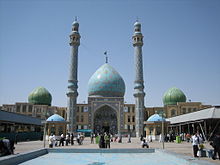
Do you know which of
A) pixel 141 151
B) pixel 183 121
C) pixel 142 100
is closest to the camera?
pixel 141 151

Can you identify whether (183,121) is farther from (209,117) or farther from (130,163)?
(130,163)

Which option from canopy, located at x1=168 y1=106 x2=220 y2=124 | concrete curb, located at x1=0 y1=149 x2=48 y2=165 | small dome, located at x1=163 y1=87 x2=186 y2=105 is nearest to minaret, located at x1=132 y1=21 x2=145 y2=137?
canopy, located at x1=168 y1=106 x2=220 y2=124

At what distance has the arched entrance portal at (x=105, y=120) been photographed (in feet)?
137

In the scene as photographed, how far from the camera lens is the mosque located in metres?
37.2

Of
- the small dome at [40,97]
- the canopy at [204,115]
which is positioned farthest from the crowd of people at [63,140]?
the small dome at [40,97]

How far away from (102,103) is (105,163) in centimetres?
3088

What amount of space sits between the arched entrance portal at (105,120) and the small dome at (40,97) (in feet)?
39.6

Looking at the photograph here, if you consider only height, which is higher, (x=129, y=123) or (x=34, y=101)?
(x=34, y=101)

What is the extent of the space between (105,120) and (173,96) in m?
13.6

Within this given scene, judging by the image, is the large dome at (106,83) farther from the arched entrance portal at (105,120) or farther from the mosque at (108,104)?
the arched entrance portal at (105,120)

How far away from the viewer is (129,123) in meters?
43.3

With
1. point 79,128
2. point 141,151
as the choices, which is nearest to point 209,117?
point 141,151

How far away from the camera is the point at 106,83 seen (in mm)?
41000

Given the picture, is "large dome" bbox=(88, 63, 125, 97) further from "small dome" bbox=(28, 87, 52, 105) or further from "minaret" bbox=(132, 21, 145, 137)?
"small dome" bbox=(28, 87, 52, 105)
